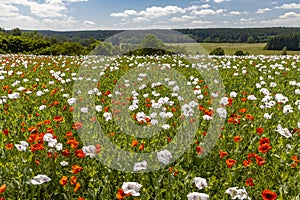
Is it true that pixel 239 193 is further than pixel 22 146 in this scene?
No

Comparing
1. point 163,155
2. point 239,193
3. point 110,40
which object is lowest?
point 239,193

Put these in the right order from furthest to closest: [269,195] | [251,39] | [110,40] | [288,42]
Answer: [251,39] → [288,42] → [110,40] → [269,195]

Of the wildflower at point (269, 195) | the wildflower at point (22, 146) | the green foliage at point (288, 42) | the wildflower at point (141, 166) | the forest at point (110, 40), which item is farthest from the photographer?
the green foliage at point (288, 42)

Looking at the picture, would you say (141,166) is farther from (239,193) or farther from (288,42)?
(288,42)

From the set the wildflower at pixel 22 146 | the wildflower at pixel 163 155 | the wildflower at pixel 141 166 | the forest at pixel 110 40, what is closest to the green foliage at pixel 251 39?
the forest at pixel 110 40

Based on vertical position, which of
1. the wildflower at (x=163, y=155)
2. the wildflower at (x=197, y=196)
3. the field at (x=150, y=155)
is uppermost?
the wildflower at (x=163, y=155)

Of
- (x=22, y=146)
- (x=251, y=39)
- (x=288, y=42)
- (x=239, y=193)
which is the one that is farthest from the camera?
(x=251, y=39)

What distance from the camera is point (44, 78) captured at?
10.7 metres

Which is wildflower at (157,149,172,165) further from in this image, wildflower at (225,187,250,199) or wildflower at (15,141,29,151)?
wildflower at (15,141,29,151)

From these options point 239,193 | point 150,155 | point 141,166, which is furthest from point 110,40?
point 239,193

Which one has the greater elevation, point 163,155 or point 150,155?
point 163,155

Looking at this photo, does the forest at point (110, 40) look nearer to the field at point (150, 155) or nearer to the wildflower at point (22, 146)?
the field at point (150, 155)

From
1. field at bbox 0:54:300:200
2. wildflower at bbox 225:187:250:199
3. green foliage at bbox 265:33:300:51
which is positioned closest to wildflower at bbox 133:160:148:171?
field at bbox 0:54:300:200

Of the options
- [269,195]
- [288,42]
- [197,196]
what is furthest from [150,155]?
[288,42]
